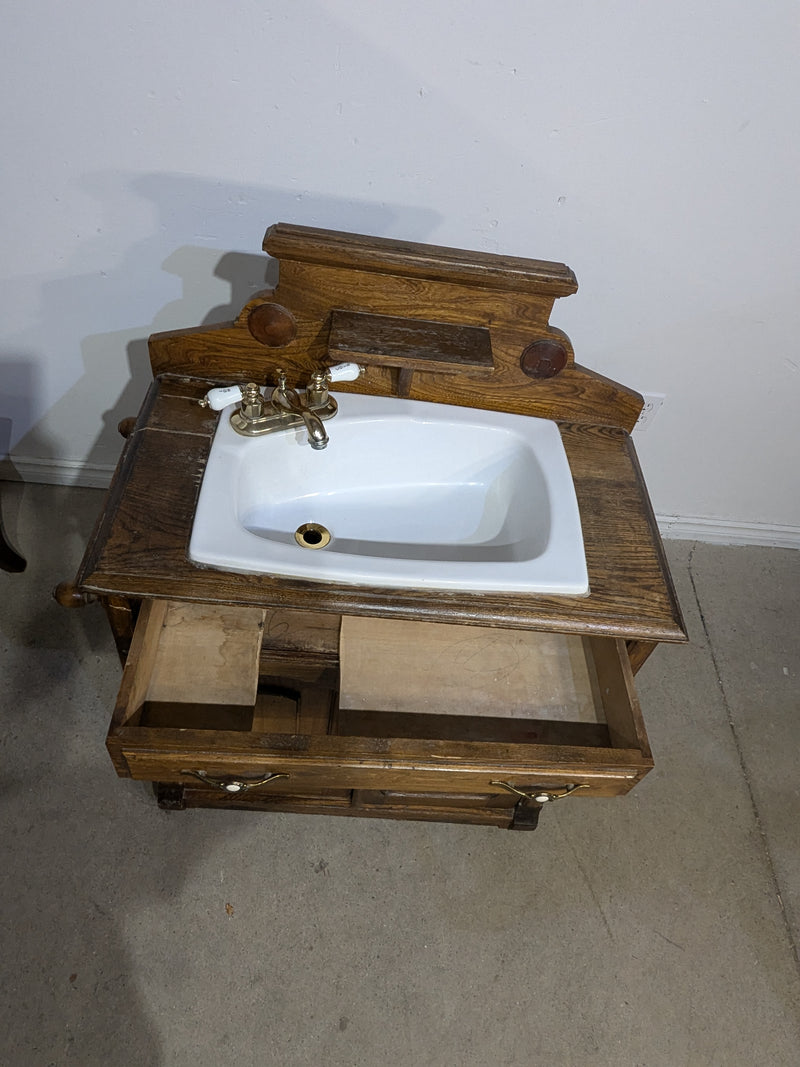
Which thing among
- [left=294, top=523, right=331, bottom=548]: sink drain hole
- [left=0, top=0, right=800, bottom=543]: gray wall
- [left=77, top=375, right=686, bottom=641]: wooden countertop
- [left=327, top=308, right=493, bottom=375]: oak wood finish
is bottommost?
[left=294, top=523, right=331, bottom=548]: sink drain hole

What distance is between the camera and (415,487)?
105 centimetres

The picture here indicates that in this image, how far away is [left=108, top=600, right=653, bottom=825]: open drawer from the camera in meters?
0.90

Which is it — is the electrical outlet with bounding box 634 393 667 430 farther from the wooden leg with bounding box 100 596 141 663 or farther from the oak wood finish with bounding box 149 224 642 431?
the wooden leg with bounding box 100 596 141 663

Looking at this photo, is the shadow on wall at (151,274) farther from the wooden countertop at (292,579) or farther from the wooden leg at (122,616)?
the wooden leg at (122,616)

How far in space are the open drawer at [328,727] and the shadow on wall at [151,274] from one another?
19.8 inches

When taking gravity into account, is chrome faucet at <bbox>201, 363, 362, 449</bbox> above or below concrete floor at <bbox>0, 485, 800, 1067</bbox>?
above

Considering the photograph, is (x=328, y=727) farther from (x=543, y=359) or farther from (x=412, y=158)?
(x=412, y=158)

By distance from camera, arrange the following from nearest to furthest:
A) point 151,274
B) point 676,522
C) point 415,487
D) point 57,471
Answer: point 415,487
point 151,274
point 57,471
point 676,522

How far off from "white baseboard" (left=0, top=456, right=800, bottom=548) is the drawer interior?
0.63 m

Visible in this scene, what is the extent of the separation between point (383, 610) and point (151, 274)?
28.0 inches

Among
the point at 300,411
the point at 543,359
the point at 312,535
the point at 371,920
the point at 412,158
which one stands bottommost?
the point at 371,920

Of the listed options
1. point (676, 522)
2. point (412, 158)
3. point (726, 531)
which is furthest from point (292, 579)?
point (726, 531)

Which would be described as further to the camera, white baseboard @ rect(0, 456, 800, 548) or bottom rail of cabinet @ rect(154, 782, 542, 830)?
white baseboard @ rect(0, 456, 800, 548)

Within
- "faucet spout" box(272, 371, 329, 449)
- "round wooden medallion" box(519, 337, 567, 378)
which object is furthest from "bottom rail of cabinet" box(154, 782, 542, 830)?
"round wooden medallion" box(519, 337, 567, 378)
